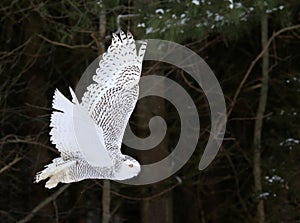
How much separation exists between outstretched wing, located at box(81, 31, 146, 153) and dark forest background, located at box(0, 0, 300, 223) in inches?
39.5

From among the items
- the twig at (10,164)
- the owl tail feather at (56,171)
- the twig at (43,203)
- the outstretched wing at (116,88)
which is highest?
the outstretched wing at (116,88)

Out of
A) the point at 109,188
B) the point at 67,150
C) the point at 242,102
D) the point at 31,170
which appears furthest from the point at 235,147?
the point at 67,150

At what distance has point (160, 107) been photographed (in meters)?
4.10

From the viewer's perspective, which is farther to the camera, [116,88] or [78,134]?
[116,88]

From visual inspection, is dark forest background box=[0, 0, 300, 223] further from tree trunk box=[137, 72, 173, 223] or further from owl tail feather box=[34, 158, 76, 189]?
owl tail feather box=[34, 158, 76, 189]

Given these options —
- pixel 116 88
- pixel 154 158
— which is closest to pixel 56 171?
pixel 116 88

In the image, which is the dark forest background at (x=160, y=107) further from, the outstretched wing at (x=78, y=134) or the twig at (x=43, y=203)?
the outstretched wing at (x=78, y=134)

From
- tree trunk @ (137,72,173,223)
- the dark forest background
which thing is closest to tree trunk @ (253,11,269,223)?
the dark forest background

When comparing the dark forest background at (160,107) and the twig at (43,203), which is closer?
the dark forest background at (160,107)

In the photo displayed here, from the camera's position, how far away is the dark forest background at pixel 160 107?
3637 millimetres

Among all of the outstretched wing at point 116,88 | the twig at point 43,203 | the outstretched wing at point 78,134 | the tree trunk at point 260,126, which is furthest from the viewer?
the tree trunk at point 260,126

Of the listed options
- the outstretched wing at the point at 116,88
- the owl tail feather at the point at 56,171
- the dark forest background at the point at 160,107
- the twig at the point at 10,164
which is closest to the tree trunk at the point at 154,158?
the dark forest background at the point at 160,107

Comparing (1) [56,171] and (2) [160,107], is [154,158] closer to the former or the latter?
(2) [160,107]

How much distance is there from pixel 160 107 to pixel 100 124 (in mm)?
1944
